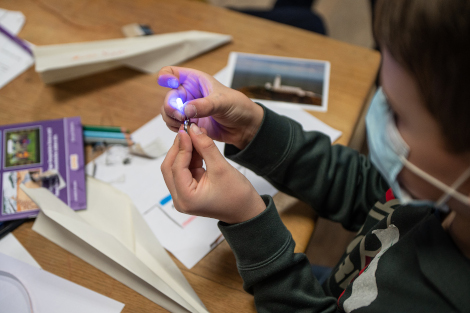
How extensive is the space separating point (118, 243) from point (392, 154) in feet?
1.55

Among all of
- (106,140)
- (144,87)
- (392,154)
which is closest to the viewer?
(392,154)

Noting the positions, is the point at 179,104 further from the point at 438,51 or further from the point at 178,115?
the point at 438,51

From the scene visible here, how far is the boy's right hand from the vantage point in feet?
2.04

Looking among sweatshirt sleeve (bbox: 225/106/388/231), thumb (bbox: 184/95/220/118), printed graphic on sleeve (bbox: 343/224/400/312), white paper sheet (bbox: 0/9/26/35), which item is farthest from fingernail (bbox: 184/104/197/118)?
white paper sheet (bbox: 0/9/26/35)

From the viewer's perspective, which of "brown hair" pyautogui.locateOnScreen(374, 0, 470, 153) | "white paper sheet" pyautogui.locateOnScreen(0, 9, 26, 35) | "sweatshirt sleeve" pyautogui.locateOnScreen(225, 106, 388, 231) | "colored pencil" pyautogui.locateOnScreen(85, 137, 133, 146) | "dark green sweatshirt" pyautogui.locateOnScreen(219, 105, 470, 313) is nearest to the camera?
"brown hair" pyautogui.locateOnScreen(374, 0, 470, 153)

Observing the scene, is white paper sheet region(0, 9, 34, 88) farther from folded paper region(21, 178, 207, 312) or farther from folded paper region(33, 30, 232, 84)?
folded paper region(21, 178, 207, 312)

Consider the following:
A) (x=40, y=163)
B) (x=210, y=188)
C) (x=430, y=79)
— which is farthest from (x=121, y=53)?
(x=430, y=79)

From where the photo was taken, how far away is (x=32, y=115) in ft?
2.84

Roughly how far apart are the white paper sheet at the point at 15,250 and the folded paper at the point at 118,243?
0.04 metres

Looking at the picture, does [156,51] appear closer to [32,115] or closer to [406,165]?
[32,115]

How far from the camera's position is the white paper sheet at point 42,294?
0.59 m

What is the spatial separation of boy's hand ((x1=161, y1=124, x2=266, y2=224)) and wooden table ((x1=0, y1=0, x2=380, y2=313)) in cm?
14

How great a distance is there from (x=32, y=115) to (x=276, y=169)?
0.63 m

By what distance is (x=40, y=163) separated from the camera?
2.45 feet
